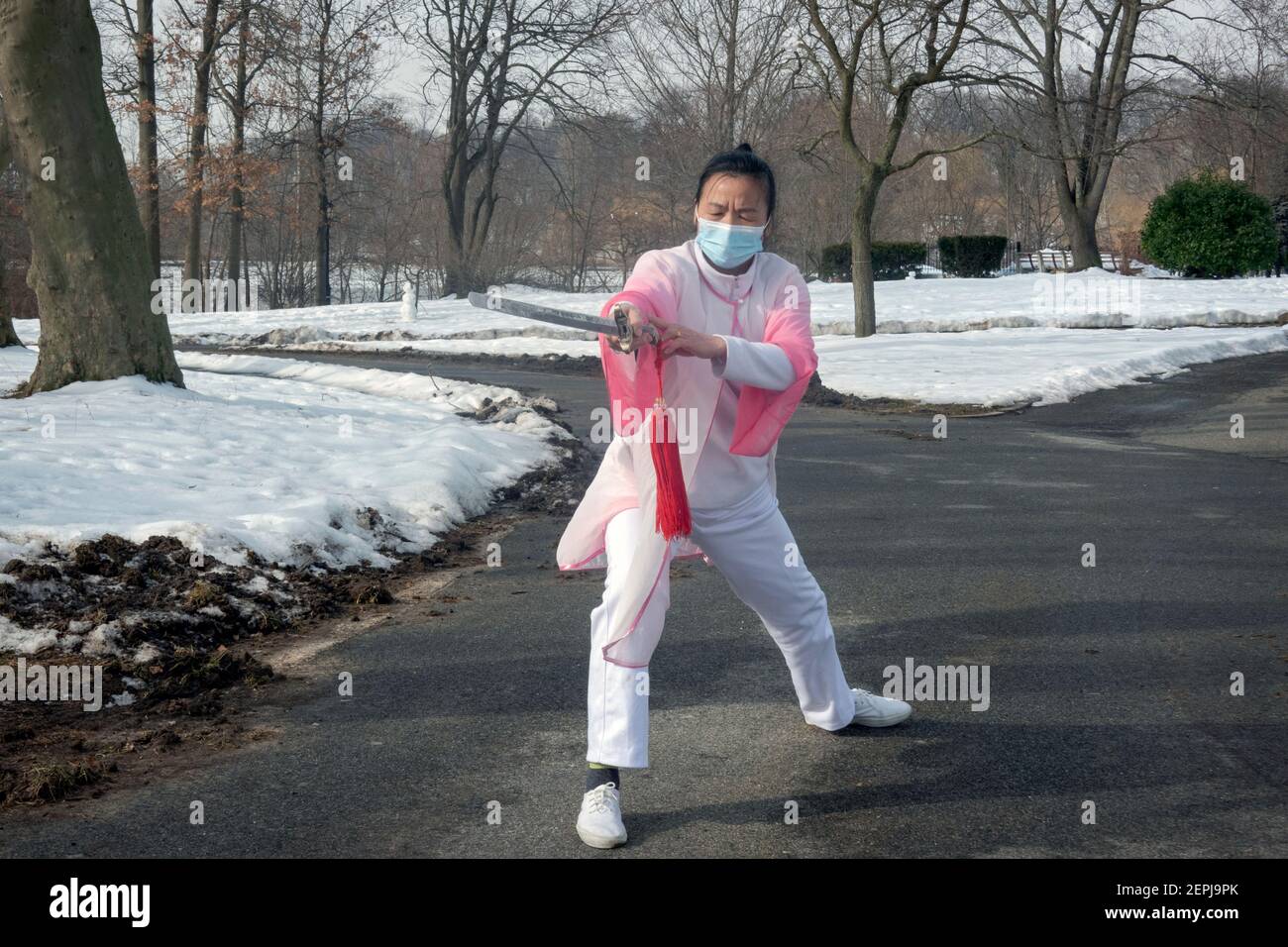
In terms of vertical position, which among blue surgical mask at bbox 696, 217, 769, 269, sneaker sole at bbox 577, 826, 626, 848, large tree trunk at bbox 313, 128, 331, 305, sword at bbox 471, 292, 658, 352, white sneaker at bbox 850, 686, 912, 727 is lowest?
sneaker sole at bbox 577, 826, 626, 848

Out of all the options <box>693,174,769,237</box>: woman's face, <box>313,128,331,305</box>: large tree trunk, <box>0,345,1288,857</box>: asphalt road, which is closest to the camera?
<box>0,345,1288,857</box>: asphalt road

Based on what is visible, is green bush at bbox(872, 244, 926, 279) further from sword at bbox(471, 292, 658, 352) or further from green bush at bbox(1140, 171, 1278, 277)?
sword at bbox(471, 292, 658, 352)

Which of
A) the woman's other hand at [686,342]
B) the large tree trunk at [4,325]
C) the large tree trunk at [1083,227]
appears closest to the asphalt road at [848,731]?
the woman's other hand at [686,342]

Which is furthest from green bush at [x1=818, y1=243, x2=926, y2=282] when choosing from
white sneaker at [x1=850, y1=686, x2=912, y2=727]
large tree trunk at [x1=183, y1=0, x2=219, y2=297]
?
white sneaker at [x1=850, y1=686, x2=912, y2=727]

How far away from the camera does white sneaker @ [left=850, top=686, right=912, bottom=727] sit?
188 inches

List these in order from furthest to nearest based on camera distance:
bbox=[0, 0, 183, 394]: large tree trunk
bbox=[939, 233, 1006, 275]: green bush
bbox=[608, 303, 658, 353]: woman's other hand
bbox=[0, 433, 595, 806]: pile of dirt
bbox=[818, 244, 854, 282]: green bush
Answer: bbox=[818, 244, 854, 282]: green bush
bbox=[939, 233, 1006, 275]: green bush
bbox=[0, 0, 183, 394]: large tree trunk
bbox=[0, 433, 595, 806]: pile of dirt
bbox=[608, 303, 658, 353]: woman's other hand

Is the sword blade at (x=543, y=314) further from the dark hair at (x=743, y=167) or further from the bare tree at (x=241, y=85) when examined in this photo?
the bare tree at (x=241, y=85)

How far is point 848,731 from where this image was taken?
15.8 ft

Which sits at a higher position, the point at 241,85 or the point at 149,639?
the point at 241,85

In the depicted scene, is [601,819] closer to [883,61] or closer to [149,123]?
[883,61]

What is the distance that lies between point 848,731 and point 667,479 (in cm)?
142

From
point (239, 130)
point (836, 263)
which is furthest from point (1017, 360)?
point (239, 130)

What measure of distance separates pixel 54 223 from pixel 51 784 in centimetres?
894

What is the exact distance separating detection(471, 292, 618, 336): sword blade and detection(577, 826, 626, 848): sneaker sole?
1396 millimetres
